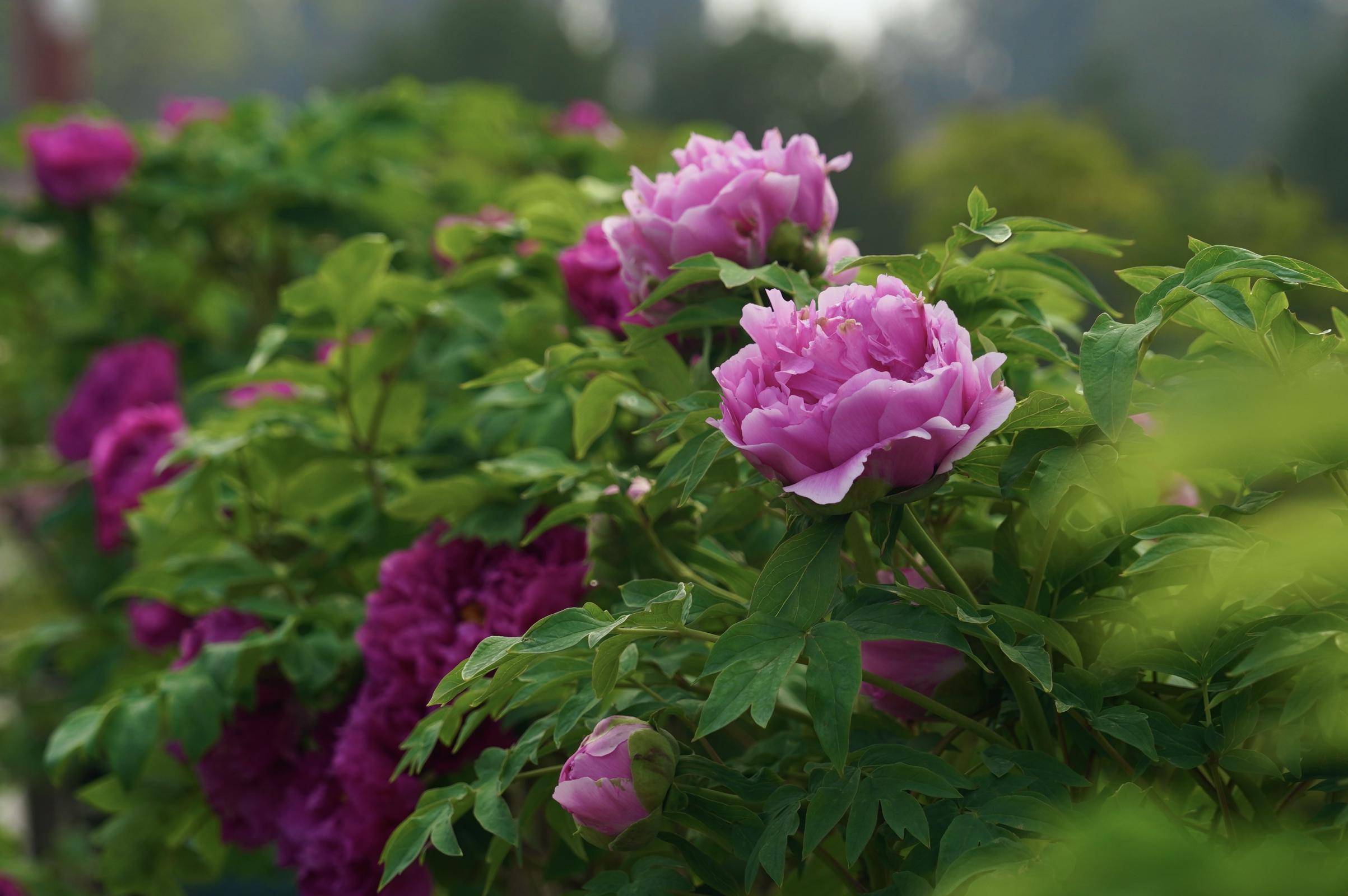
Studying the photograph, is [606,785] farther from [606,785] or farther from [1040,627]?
[1040,627]

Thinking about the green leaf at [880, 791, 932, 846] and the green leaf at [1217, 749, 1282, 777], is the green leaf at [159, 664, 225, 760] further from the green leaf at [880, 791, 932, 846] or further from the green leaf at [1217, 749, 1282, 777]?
the green leaf at [1217, 749, 1282, 777]

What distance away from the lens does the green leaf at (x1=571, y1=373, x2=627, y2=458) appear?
72 cm

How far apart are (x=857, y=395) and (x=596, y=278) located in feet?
1.48

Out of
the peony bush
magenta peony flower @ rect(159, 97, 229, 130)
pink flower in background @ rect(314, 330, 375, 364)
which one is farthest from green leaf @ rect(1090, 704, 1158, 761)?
magenta peony flower @ rect(159, 97, 229, 130)

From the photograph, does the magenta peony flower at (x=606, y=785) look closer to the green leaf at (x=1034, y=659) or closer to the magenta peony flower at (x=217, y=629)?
the green leaf at (x=1034, y=659)

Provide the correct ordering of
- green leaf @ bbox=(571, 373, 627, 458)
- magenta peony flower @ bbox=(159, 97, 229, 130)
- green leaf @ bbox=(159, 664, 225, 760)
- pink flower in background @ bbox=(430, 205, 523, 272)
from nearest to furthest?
green leaf @ bbox=(571, 373, 627, 458) < green leaf @ bbox=(159, 664, 225, 760) < pink flower in background @ bbox=(430, 205, 523, 272) < magenta peony flower @ bbox=(159, 97, 229, 130)

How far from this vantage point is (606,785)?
0.55m

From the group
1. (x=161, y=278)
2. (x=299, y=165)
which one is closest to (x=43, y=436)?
(x=161, y=278)

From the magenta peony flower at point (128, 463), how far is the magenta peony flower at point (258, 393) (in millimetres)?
75

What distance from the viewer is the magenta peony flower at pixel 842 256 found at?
725 millimetres

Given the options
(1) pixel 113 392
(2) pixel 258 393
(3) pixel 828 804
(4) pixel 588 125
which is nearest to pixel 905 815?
(3) pixel 828 804

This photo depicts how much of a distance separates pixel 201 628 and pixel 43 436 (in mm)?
1678

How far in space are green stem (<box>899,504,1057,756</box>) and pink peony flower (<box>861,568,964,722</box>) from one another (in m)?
0.04

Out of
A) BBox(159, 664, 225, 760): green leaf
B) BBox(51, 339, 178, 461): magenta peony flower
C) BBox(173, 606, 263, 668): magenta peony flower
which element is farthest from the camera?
BBox(51, 339, 178, 461): magenta peony flower
